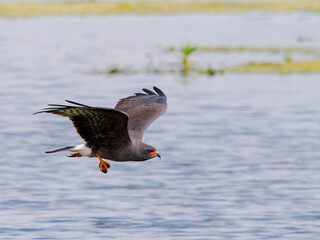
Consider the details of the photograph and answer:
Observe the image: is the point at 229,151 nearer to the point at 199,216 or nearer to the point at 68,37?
the point at 199,216

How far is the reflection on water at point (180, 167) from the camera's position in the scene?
16438mm

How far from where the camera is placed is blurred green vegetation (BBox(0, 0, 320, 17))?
94.3 meters

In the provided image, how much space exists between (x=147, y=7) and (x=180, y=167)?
80915mm

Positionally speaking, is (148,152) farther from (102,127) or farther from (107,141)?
(102,127)

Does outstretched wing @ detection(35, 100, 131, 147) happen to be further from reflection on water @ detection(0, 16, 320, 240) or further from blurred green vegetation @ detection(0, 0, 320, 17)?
blurred green vegetation @ detection(0, 0, 320, 17)

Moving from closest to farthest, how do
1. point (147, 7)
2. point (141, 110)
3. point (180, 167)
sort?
point (141, 110), point (180, 167), point (147, 7)

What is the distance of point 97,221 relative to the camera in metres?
16.6

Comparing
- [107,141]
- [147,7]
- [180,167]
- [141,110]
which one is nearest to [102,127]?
[107,141]

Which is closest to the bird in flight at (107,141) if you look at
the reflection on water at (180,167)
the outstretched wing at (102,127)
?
the outstretched wing at (102,127)

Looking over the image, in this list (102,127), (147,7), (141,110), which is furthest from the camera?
(147,7)

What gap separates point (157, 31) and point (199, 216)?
206 ft

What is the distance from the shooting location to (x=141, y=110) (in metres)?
14.0

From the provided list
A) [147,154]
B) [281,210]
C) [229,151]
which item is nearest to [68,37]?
[229,151]

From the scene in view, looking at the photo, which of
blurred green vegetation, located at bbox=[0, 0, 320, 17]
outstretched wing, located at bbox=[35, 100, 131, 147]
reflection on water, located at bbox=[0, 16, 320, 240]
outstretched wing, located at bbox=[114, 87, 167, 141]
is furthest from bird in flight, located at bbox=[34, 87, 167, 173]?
blurred green vegetation, located at bbox=[0, 0, 320, 17]
